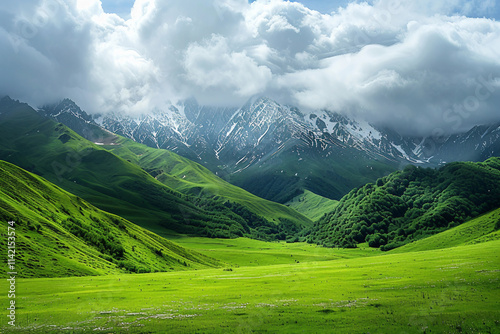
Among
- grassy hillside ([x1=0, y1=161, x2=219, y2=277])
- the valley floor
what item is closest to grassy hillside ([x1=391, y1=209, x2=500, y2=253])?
the valley floor

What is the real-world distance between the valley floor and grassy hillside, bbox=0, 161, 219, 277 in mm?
21507

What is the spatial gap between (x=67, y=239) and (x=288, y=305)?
93900 mm

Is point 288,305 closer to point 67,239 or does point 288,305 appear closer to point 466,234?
point 67,239

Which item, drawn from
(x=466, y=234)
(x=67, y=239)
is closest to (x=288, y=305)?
(x=67, y=239)

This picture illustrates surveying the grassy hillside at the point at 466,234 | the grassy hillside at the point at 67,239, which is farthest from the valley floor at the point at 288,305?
the grassy hillside at the point at 466,234

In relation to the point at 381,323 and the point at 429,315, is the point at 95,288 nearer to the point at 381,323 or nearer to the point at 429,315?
the point at 381,323

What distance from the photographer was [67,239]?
124 metres

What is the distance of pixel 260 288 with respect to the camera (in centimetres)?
7669

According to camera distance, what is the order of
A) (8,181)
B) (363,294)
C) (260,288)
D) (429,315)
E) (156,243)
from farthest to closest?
(156,243)
(8,181)
(260,288)
(363,294)
(429,315)

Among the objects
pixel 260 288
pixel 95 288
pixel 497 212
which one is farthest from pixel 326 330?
pixel 497 212

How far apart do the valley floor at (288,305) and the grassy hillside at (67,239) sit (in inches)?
847

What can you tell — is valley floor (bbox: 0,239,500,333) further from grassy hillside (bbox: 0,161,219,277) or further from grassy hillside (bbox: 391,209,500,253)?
grassy hillside (bbox: 391,209,500,253)

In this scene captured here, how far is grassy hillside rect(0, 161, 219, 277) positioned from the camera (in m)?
102

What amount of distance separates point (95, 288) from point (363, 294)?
5407 centimetres
